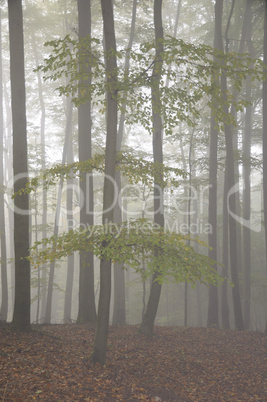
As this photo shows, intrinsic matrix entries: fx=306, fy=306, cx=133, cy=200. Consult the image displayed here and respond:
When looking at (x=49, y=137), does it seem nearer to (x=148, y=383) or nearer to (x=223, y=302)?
(x=223, y=302)

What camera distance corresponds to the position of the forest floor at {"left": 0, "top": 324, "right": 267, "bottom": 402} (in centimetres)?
504

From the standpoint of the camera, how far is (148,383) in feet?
19.9

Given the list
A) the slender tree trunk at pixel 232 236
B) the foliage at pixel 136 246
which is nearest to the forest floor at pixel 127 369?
the foliage at pixel 136 246

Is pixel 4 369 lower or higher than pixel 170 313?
higher

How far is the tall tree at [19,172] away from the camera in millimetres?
7180

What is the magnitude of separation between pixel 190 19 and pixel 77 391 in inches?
811

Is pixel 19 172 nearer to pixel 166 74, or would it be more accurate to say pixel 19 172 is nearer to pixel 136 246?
pixel 136 246

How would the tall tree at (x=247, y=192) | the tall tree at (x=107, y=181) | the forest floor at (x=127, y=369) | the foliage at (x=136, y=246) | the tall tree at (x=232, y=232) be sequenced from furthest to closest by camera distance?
the tall tree at (x=247, y=192), the tall tree at (x=232, y=232), the tall tree at (x=107, y=181), the foliage at (x=136, y=246), the forest floor at (x=127, y=369)

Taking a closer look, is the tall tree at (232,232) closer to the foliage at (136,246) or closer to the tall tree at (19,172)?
the foliage at (136,246)

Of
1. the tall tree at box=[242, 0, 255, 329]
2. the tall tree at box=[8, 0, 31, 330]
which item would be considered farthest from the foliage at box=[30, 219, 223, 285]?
the tall tree at box=[242, 0, 255, 329]

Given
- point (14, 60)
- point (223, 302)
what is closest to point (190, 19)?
point (14, 60)

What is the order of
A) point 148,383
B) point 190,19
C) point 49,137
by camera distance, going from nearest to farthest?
point 148,383, point 190,19, point 49,137

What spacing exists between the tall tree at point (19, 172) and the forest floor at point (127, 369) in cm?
64

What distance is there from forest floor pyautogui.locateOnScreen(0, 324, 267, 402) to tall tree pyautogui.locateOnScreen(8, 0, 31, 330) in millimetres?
641
